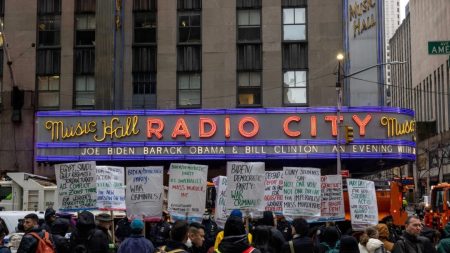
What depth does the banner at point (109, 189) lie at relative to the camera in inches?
609

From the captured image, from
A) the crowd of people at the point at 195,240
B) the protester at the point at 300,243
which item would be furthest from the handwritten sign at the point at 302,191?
the protester at the point at 300,243

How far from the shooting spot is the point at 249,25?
40.4m

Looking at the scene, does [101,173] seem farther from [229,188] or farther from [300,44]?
[300,44]

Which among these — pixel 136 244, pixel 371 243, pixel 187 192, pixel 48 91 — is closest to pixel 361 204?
pixel 187 192

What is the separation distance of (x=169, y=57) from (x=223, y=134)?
6.52 metres

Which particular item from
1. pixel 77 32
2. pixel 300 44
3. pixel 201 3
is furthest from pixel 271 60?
pixel 77 32

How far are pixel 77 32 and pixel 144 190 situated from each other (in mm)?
27965

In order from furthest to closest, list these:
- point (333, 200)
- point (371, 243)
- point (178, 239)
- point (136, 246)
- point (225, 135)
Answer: point (225, 135) → point (333, 200) → point (371, 243) → point (136, 246) → point (178, 239)

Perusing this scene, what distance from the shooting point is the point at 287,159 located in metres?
36.2

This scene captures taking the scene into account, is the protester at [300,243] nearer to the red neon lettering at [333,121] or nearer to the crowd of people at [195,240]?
the crowd of people at [195,240]

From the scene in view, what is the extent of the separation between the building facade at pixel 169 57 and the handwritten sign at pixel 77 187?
977 inches

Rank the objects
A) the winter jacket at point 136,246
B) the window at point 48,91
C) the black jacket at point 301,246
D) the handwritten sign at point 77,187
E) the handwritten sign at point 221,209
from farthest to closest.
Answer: the window at point 48,91, the handwritten sign at point 221,209, the handwritten sign at point 77,187, the black jacket at point 301,246, the winter jacket at point 136,246

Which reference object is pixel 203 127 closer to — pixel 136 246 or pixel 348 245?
pixel 348 245

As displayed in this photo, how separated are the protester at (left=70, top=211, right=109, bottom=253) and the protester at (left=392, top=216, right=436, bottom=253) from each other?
13.6ft
